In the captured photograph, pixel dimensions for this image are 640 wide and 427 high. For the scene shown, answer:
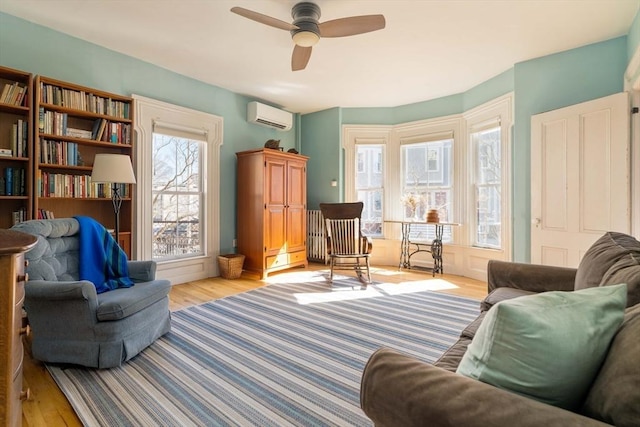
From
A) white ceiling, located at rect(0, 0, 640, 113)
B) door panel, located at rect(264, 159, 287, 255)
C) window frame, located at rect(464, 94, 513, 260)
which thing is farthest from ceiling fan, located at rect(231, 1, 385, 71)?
window frame, located at rect(464, 94, 513, 260)

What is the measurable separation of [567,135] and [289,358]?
3.42 metres

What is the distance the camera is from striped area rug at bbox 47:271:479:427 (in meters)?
1.57

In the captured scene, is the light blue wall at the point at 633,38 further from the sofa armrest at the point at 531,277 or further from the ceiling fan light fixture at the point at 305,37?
the ceiling fan light fixture at the point at 305,37

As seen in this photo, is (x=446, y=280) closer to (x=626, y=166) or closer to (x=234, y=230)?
(x=626, y=166)

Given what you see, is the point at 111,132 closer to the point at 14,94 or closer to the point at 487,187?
the point at 14,94

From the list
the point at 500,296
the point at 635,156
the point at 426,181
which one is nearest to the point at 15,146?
the point at 500,296

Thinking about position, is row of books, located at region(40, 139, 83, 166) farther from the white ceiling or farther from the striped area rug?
the striped area rug

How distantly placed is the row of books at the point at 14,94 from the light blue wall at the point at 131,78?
0.36 m

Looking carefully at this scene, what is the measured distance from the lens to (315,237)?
5.58 m

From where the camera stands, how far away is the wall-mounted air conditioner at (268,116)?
485 cm

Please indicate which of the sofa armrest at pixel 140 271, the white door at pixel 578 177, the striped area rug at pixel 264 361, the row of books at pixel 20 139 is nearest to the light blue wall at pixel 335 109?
the white door at pixel 578 177

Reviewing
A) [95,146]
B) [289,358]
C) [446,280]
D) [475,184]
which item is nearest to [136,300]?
[289,358]

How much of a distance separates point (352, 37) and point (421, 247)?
3.34m

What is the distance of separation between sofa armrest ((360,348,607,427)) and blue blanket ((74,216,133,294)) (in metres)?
2.24
